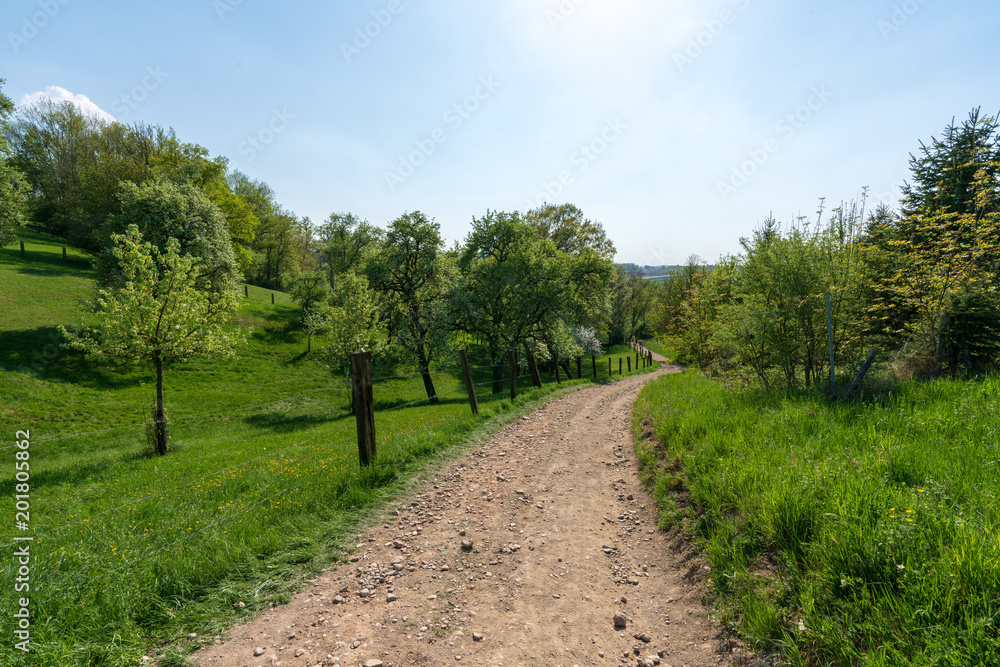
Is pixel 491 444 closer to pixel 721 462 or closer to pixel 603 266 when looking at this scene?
pixel 721 462

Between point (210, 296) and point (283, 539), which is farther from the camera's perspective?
point (210, 296)

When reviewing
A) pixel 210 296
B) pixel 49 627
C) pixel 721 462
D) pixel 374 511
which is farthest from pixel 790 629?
pixel 210 296

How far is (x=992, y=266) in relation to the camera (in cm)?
838

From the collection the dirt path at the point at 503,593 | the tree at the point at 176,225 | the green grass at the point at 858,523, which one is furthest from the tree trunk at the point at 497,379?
the green grass at the point at 858,523

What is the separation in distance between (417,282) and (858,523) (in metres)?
24.0

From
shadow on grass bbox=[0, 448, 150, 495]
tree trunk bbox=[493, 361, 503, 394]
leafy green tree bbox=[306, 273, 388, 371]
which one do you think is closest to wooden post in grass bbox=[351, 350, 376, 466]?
shadow on grass bbox=[0, 448, 150, 495]

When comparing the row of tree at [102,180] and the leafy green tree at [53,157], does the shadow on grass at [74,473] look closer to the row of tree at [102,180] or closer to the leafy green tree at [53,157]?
the row of tree at [102,180]

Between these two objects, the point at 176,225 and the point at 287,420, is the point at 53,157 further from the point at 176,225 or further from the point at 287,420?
the point at 287,420

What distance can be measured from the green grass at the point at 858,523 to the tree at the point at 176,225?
94.1 feet

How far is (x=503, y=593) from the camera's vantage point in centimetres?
452

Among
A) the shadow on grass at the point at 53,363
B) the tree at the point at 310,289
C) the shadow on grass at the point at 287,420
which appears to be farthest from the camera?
the tree at the point at 310,289

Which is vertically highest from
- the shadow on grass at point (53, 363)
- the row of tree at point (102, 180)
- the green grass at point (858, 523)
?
the row of tree at point (102, 180)

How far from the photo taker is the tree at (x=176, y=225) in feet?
85.9

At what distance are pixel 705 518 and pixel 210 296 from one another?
2427 centimetres
